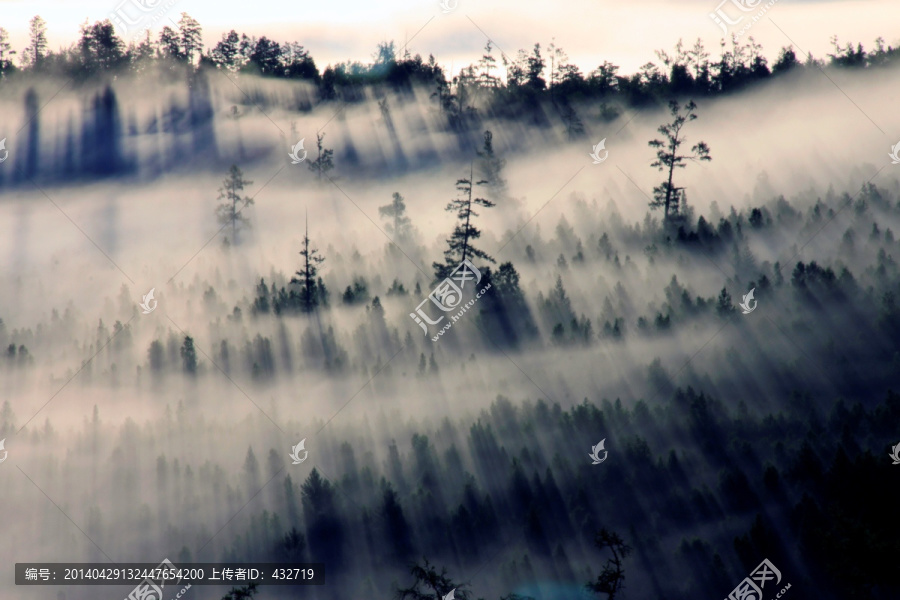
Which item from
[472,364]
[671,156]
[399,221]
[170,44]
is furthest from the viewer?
[170,44]

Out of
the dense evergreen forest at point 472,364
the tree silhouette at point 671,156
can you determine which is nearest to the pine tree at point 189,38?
the dense evergreen forest at point 472,364

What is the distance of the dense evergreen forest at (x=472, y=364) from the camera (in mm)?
78625

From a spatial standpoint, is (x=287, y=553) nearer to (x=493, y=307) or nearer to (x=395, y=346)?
(x=395, y=346)

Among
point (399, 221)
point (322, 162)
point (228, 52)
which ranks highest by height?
point (228, 52)

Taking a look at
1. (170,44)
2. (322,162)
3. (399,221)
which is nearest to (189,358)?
(399,221)

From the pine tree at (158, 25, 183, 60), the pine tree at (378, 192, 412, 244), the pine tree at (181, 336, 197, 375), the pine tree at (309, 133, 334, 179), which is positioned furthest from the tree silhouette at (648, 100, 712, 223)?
the pine tree at (158, 25, 183, 60)

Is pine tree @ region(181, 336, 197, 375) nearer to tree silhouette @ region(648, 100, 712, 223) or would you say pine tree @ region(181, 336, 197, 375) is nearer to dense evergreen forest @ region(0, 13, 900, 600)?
dense evergreen forest @ region(0, 13, 900, 600)

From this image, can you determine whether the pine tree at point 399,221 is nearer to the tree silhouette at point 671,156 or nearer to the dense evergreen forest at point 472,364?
the dense evergreen forest at point 472,364

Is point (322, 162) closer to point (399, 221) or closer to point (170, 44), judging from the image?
point (399, 221)

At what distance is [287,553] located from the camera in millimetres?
92375

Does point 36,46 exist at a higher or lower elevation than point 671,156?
higher

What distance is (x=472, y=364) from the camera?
113438 mm

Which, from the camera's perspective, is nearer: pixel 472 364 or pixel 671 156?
pixel 671 156

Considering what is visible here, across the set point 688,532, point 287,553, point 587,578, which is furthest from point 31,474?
point 688,532
